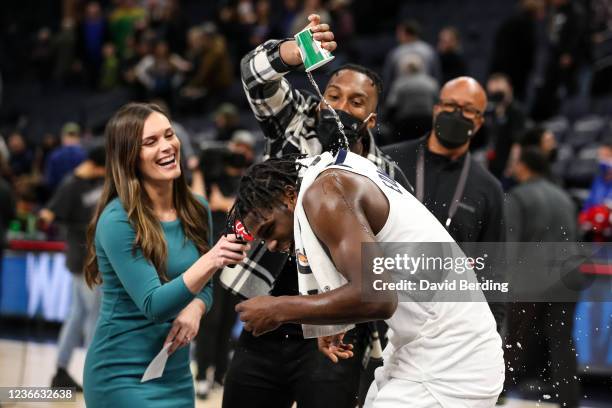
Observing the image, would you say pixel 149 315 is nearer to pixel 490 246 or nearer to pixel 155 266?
pixel 155 266

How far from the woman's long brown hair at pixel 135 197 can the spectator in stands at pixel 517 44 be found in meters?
7.36

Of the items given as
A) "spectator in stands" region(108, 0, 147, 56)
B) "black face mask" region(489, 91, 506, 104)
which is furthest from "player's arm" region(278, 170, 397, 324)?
"spectator in stands" region(108, 0, 147, 56)

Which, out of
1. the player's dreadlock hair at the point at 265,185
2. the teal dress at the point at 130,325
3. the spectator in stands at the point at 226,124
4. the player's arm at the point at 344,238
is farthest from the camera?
the spectator in stands at the point at 226,124

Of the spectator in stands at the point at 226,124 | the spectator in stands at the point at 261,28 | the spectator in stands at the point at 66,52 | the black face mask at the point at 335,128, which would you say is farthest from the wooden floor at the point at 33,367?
the spectator in stands at the point at 66,52

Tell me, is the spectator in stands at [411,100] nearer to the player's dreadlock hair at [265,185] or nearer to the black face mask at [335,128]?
the black face mask at [335,128]

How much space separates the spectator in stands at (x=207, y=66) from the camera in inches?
493

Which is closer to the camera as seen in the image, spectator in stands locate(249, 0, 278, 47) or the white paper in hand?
the white paper in hand

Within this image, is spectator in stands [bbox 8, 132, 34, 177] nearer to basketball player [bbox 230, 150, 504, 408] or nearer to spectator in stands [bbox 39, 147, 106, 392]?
spectator in stands [bbox 39, 147, 106, 392]

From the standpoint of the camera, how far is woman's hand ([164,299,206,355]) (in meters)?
3.52

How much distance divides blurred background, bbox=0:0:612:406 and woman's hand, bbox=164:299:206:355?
173 cm

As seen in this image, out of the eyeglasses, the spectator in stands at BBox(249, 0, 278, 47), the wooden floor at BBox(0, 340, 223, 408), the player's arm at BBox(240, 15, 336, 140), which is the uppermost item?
the spectator in stands at BBox(249, 0, 278, 47)

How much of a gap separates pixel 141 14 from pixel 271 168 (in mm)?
12405

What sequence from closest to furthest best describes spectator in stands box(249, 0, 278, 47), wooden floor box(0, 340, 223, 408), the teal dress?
the teal dress < wooden floor box(0, 340, 223, 408) < spectator in stands box(249, 0, 278, 47)

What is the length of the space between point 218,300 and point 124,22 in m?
8.81
